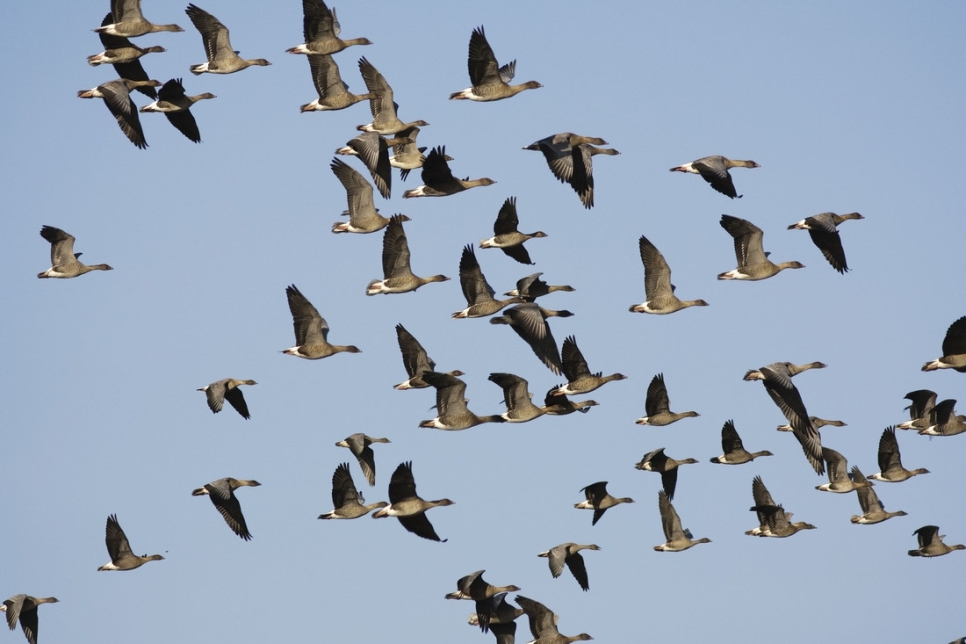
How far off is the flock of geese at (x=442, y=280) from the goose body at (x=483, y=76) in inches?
1.1

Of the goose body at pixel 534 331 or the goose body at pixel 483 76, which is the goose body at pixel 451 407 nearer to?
the goose body at pixel 534 331

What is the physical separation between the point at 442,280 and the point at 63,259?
844cm

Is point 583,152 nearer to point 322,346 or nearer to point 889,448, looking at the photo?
point 322,346

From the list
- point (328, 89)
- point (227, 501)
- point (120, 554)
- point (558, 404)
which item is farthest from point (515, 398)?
point (120, 554)

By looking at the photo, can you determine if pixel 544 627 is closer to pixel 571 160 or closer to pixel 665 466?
pixel 665 466

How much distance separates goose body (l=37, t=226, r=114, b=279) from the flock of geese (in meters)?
0.03

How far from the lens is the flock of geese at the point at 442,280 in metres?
36.7

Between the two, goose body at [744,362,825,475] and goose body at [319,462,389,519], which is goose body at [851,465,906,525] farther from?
goose body at [319,462,389,519]

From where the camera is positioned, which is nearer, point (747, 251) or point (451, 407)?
point (451, 407)

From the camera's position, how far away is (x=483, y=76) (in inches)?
1505

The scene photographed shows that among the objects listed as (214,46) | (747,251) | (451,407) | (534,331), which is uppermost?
(214,46)

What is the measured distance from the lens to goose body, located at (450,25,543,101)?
1485 inches

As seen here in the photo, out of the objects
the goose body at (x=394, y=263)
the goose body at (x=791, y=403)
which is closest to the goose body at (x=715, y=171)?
the goose body at (x=791, y=403)

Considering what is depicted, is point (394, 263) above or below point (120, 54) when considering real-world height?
below
